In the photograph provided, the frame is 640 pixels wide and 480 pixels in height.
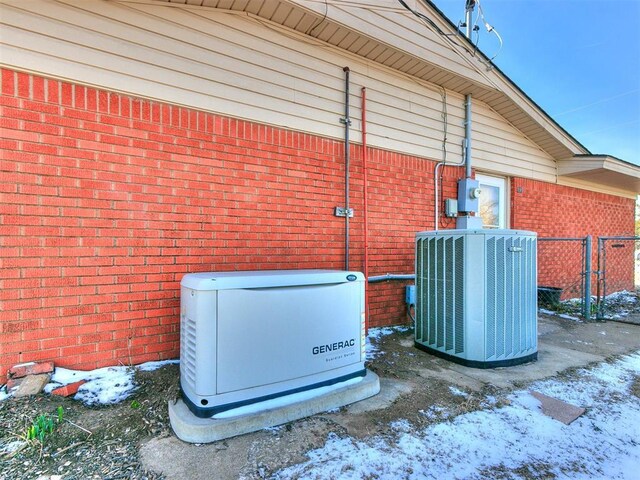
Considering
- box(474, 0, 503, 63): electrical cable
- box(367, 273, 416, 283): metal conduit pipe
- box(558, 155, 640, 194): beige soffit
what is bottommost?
box(367, 273, 416, 283): metal conduit pipe

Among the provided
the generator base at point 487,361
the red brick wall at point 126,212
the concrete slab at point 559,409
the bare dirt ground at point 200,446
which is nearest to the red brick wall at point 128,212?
the red brick wall at point 126,212

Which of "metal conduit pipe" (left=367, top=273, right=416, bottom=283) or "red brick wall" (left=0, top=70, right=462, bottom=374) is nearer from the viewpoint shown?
"red brick wall" (left=0, top=70, right=462, bottom=374)

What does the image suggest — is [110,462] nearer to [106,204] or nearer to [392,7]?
[106,204]

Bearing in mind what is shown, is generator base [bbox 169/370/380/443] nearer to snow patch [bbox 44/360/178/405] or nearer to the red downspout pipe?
snow patch [bbox 44/360/178/405]

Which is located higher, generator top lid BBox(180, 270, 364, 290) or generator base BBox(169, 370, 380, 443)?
generator top lid BBox(180, 270, 364, 290)

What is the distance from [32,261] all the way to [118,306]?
0.70 metres

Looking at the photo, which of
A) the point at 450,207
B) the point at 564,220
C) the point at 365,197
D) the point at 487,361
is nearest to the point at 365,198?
the point at 365,197

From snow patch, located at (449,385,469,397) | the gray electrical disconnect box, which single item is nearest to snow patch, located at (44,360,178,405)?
snow patch, located at (449,385,469,397)

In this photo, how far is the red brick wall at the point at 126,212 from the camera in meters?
2.46

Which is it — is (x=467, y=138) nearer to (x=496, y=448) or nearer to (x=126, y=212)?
(x=496, y=448)

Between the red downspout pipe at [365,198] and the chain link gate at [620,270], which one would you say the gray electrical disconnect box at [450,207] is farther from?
the chain link gate at [620,270]

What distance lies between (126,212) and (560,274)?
8040mm

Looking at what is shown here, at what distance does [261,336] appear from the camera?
207 centimetres

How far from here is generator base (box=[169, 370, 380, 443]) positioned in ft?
6.13
